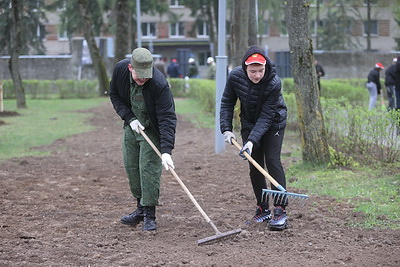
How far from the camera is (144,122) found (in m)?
6.46

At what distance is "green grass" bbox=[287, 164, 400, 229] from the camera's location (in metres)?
6.72

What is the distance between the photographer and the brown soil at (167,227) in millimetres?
5348

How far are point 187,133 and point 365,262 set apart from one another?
11317 millimetres

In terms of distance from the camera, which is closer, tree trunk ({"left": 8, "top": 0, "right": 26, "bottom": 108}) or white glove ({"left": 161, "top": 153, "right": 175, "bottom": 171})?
white glove ({"left": 161, "top": 153, "right": 175, "bottom": 171})

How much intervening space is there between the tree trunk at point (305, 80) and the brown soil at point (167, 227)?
1137mm

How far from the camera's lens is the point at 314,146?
9.67m

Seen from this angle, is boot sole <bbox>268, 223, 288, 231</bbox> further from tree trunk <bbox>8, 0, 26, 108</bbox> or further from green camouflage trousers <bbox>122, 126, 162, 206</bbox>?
tree trunk <bbox>8, 0, 26, 108</bbox>

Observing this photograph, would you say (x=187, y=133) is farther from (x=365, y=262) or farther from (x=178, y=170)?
(x=365, y=262)

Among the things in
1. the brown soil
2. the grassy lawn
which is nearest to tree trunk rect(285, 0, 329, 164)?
the grassy lawn

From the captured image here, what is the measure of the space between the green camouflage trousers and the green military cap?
2.14 feet

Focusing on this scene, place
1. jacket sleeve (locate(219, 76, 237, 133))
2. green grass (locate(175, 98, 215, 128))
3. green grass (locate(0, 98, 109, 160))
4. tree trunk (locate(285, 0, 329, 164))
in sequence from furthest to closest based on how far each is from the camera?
green grass (locate(175, 98, 215, 128)), green grass (locate(0, 98, 109, 160)), tree trunk (locate(285, 0, 329, 164)), jacket sleeve (locate(219, 76, 237, 133))

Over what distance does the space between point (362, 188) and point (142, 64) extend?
3613 millimetres

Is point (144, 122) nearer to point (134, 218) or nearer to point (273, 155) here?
point (134, 218)

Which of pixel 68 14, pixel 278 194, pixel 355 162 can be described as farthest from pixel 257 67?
pixel 68 14
